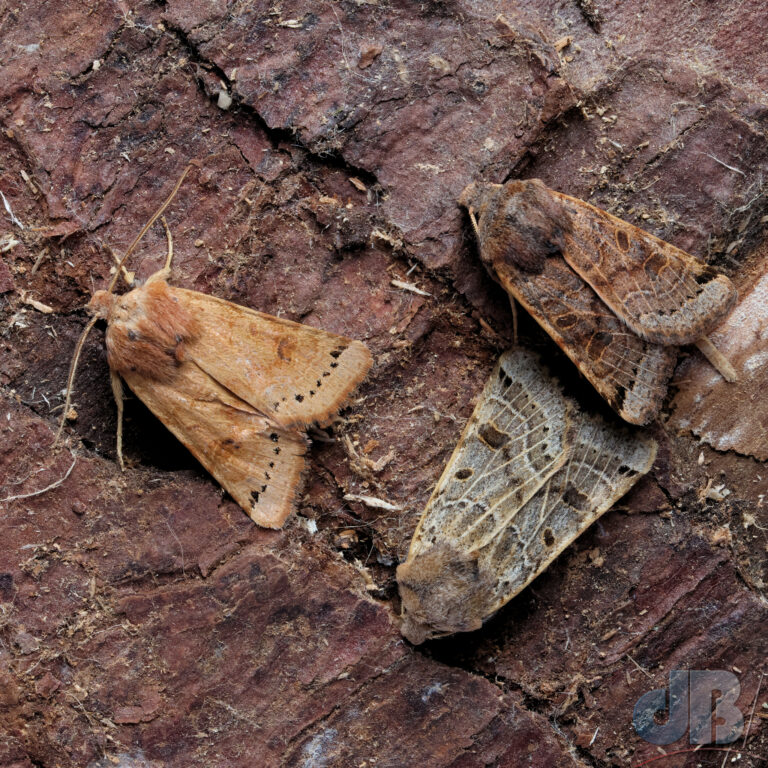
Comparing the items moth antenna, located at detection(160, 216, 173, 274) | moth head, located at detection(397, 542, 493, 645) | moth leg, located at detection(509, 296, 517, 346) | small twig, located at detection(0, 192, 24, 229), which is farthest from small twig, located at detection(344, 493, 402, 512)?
small twig, located at detection(0, 192, 24, 229)

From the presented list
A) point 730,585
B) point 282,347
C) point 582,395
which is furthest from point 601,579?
point 282,347

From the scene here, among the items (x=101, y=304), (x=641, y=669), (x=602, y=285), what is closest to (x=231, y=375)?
(x=101, y=304)

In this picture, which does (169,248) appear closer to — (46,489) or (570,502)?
(46,489)

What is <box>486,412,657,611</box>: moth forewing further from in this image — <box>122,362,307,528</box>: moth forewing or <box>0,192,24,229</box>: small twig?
<box>0,192,24,229</box>: small twig

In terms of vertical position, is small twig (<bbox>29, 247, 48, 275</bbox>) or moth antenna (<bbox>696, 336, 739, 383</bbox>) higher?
small twig (<bbox>29, 247, 48, 275</bbox>)

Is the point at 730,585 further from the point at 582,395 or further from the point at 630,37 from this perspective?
the point at 630,37

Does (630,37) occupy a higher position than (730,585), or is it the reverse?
(630,37)
